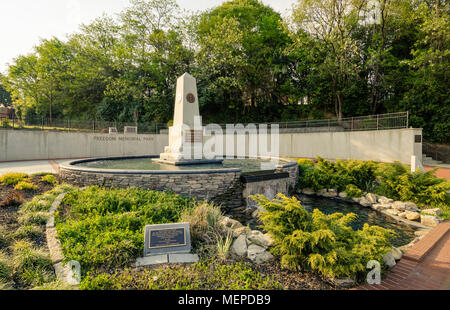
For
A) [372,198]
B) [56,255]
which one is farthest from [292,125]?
[56,255]

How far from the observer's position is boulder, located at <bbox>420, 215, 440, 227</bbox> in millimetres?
6461

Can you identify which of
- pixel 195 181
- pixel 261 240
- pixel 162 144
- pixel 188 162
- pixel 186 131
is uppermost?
pixel 186 131

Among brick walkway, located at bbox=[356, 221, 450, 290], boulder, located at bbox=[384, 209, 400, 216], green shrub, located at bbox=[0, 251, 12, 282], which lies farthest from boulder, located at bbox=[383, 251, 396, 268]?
green shrub, located at bbox=[0, 251, 12, 282]

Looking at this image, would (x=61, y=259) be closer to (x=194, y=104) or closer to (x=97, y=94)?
(x=194, y=104)

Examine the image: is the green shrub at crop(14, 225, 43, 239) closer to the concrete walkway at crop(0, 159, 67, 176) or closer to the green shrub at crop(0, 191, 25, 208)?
the green shrub at crop(0, 191, 25, 208)

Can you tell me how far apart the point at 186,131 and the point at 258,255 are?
8.49 m

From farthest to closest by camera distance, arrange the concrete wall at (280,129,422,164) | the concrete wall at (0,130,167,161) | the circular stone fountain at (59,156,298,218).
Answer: the concrete wall at (0,130,167,161) → the concrete wall at (280,129,422,164) → the circular stone fountain at (59,156,298,218)

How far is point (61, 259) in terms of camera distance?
371 cm

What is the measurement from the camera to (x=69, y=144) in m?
20.1

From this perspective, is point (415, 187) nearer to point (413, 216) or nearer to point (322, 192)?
point (413, 216)

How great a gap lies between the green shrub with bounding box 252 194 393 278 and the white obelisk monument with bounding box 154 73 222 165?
7591mm

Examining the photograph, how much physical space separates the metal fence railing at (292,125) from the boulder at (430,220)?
37.6 ft

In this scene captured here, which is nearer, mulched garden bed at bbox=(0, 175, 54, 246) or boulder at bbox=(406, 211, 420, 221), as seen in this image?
mulched garden bed at bbox=(0, 175, 54, 246)

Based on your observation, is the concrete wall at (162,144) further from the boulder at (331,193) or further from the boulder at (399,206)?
the boulder at (399,206)
